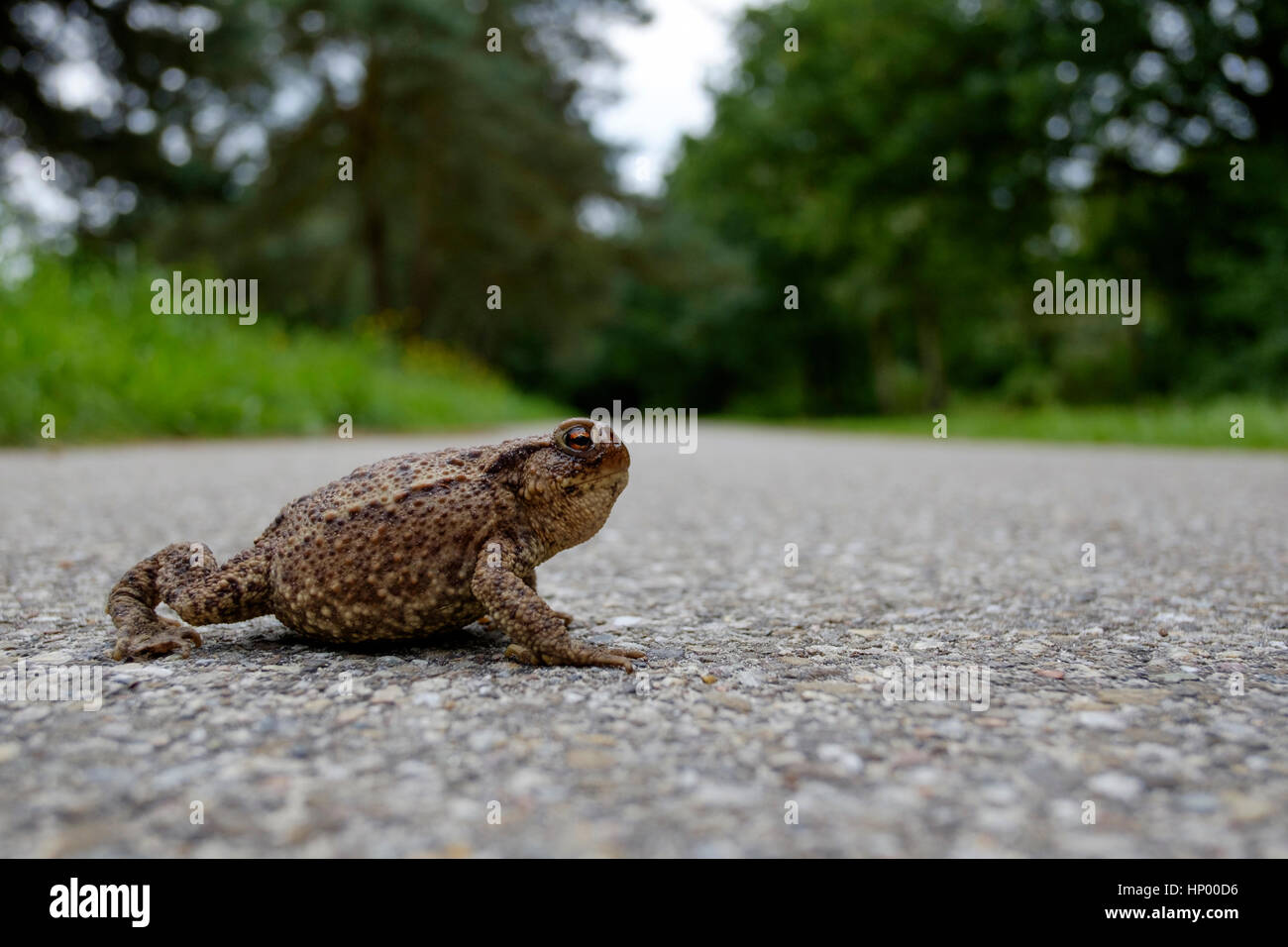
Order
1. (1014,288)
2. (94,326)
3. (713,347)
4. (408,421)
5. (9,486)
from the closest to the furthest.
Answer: (9,486), (94,326), (408,421), (1014,288), (713,347)

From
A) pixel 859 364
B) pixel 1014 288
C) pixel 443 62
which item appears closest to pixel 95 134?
pixel 443 62

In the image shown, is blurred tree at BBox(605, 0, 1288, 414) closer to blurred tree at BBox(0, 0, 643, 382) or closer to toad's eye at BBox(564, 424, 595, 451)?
blurred tree at BBox(0, 0, 643, 382)

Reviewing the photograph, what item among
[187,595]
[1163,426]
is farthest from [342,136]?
[187,595]

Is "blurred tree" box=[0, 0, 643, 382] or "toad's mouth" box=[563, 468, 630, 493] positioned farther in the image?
"blurred tree" box=[0, 0, 643, 382]

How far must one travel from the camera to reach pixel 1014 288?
21938 mm

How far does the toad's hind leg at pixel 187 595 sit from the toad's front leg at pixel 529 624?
2.00 feet

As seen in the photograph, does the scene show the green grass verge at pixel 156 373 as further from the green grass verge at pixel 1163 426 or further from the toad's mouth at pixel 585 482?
the green grass verge at pixel 1163 426

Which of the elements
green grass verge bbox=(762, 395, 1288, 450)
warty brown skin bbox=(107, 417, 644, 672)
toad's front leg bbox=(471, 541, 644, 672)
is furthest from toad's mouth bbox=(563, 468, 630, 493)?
green grass verge bbox=(762, 395, 1288, 450)

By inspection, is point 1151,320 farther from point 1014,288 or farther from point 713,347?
point 713,347

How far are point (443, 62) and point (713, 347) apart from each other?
1002 inches

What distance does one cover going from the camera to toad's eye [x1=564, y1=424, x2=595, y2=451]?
232cm

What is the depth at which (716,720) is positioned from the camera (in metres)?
1.75

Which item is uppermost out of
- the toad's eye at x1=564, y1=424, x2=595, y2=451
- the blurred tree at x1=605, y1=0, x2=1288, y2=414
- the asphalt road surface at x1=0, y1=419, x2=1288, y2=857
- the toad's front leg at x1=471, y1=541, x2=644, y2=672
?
the blurred tree at x1=605, y1=0, x2=1288, y2=414

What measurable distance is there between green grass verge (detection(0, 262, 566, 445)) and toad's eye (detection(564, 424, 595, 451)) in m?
7.07
